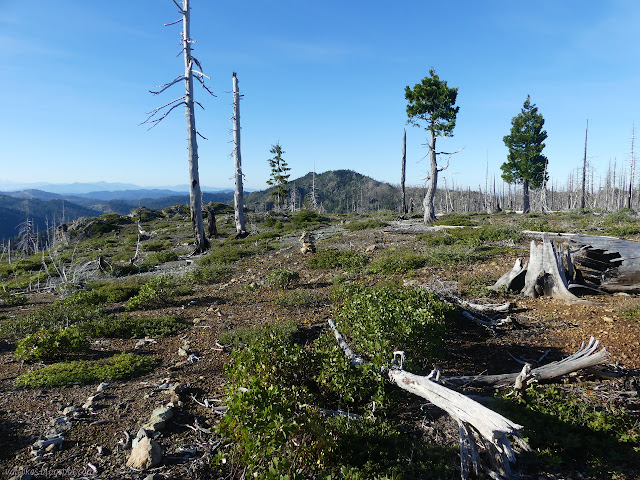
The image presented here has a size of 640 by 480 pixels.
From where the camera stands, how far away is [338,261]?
40.4 feet

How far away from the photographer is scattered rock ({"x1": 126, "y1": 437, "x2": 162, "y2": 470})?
10.8 feet

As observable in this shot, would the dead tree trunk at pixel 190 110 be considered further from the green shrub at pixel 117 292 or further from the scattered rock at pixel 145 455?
the scattered rock at pixel 145 455

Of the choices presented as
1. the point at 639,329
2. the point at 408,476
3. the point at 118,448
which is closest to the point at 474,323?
the point at 639,329

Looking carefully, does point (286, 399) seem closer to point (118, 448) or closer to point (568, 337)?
point (118, 448)

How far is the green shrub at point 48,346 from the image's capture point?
5816 mm

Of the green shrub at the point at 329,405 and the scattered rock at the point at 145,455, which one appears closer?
the green shrub at the point at 329,405

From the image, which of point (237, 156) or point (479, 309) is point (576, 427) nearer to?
point (479, 309)

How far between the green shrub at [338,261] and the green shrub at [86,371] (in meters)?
7.08

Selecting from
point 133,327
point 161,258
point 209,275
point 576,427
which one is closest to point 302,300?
point 133,327

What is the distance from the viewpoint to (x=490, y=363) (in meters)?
5.22

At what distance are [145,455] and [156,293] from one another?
6.76m

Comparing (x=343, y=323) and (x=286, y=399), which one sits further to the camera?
(x=343, y=323)

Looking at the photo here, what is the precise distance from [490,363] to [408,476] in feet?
9.04

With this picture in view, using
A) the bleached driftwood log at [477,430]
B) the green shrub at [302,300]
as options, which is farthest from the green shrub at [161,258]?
the bleached driftwood log at [477,430]
